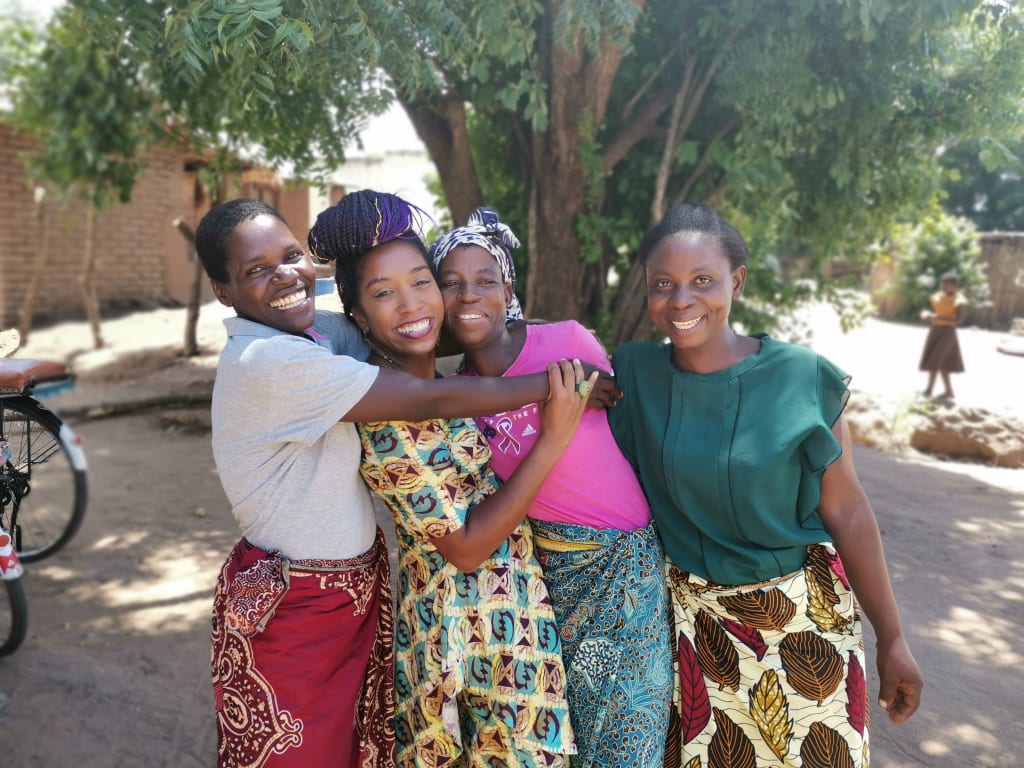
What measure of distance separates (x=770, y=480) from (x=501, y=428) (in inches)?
24.4

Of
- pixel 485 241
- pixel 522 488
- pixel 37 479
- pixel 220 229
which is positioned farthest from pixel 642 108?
pixel 37 479

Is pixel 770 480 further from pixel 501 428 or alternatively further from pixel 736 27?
pixel 736 27

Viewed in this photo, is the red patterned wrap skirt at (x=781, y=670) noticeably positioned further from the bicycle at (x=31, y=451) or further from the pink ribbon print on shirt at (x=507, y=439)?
the bicycle at (x=31, y=451)

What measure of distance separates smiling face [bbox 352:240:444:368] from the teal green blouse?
56 cm

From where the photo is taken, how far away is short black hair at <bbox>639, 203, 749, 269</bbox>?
71.4 inches

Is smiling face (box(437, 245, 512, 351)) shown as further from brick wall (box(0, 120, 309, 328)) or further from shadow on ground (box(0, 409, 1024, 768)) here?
brick wall (box(0, 120, 309, 328))

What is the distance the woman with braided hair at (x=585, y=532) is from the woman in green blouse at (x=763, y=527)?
13 cm

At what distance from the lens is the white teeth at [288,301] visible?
1744 mm

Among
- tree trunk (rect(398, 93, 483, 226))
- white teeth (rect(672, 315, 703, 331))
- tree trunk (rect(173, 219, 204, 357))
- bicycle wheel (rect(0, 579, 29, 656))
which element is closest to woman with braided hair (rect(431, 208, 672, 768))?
white teeth (rect(672, 315, 703, 331))

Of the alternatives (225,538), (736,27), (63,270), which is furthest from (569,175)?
(63,270)

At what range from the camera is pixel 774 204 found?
5395mm

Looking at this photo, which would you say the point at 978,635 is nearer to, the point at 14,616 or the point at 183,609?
the point at 183,609

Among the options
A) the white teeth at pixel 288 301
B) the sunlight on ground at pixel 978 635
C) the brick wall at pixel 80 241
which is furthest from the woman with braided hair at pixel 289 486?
the brick wall at pixel 80 241

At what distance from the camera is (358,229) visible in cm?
174
